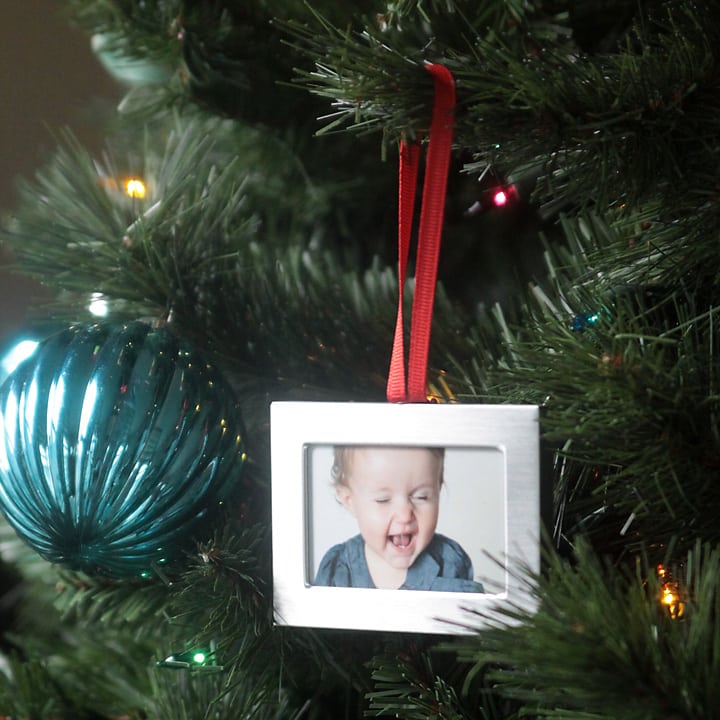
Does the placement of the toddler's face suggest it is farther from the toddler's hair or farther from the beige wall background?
A: the beige wall background

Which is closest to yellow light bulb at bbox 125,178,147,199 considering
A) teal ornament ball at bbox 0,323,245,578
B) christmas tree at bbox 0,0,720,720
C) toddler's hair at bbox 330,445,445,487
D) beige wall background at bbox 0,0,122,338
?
christmas tree at bbox 0,0,720,720

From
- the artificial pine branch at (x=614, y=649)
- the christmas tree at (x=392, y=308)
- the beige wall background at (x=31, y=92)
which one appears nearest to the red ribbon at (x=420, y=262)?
the christmas tree at (x=392, y=308)

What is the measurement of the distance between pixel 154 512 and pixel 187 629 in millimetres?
98

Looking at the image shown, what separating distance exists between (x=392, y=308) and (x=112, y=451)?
0.62ft

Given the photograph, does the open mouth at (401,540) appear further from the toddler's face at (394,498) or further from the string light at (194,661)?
the string light at (194,661)

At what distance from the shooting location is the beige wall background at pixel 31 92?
2.79 feet

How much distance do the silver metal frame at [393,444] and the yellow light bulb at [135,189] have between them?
204 mm

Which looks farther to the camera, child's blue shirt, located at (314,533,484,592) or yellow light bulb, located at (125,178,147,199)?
yellow light bulb, located at (125,178,147,199)

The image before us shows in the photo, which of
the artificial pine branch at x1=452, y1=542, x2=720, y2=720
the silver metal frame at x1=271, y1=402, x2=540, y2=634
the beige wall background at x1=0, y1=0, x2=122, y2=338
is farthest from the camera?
the beige wall background at x1=0, y1=0, x2=122, y2=338

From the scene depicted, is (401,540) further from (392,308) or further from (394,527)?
(392,308)

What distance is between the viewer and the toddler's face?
390 mm

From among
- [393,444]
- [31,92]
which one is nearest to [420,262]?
[393,444]

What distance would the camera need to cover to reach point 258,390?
21.4 inches

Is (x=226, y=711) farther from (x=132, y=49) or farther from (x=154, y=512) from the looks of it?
(x=132, y=49)
